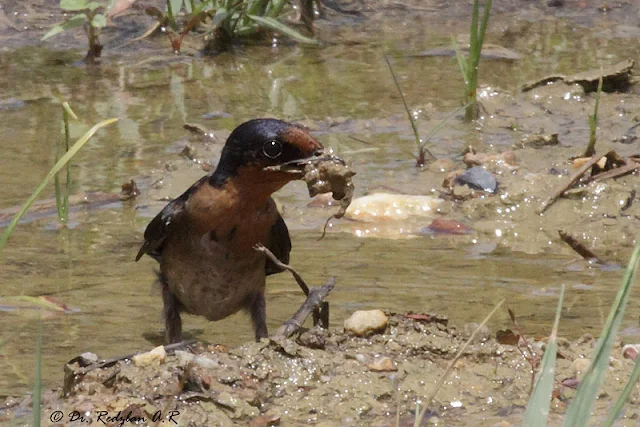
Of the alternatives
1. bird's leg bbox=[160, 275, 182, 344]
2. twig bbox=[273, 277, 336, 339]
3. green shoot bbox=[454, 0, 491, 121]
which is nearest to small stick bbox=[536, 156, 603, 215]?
green shoot bbox=[454, 0, 491, 121]

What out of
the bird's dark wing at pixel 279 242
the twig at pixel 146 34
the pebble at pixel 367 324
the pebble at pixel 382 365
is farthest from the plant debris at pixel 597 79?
the pebble at pixel 382 365

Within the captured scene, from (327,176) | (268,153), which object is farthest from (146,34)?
(327,176)

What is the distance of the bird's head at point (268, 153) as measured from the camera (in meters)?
4.30

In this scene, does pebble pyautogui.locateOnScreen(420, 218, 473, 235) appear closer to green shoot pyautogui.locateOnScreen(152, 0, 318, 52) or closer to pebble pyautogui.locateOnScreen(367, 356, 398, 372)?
pebble pyautogui.locateOnScreen(367, 356, 398, 372)

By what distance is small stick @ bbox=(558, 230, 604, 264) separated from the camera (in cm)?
561

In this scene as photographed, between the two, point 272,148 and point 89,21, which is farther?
point 89,21

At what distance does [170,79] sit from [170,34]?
2.58 feet

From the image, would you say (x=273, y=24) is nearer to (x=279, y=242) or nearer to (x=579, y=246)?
(x=579, y=246)

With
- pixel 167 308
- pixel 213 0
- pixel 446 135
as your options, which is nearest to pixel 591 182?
pixel 446 135

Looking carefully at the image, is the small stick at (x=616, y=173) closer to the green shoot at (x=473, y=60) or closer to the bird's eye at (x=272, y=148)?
the green shoot at (x=473, y=60)

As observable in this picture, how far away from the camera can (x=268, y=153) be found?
4.36 metres

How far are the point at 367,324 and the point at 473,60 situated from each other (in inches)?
134

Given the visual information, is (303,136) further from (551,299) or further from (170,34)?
(170,34)

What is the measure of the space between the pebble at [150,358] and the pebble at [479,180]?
3105 millimetres
